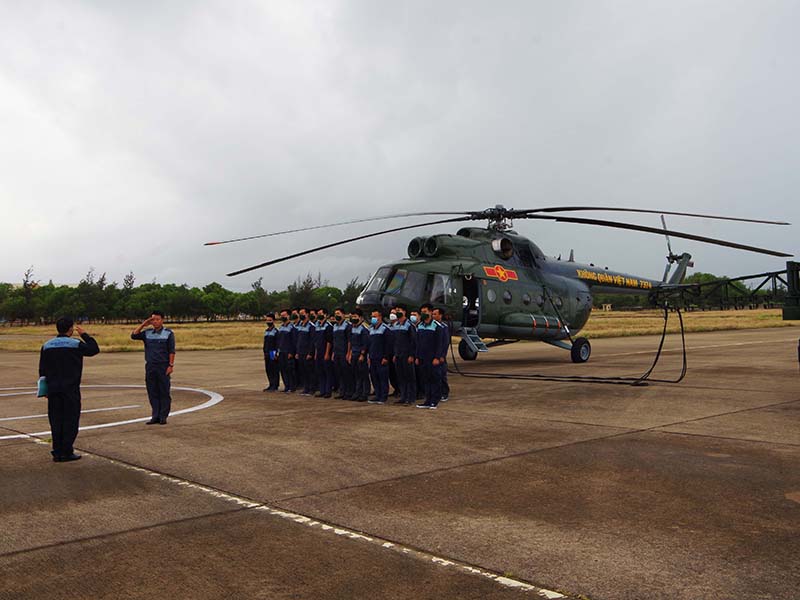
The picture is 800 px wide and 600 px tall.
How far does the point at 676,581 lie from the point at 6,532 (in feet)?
15.3

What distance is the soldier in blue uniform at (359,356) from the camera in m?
12.5

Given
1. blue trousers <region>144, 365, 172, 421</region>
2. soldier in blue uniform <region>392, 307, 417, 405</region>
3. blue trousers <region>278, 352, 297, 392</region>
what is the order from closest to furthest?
1. blue trousers <region>144, 365, 172, 421</region>
2. soldier in blue uniform <region>392, 307, 417, 405</region>
3. blue trousers <region>278, 352, 297, 392</region>

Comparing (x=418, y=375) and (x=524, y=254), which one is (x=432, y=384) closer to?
(x=418, y=375)

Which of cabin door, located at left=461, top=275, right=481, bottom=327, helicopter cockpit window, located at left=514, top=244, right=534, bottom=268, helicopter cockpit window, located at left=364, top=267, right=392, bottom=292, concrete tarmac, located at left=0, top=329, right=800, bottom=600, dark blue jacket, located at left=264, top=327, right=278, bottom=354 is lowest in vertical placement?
concrete tarmac, located at left=0, top=329, right=800, bottom=600

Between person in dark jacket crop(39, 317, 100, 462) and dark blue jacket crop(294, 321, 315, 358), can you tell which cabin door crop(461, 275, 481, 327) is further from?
person in dark jacket crop(39, 317, 100, 462)

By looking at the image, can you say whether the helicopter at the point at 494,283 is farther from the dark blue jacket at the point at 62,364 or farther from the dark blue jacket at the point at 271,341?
the dark blue jacket at the point at 62,364

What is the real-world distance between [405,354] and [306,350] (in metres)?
2.55

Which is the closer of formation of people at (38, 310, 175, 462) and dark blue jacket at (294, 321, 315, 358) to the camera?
formation of people at (38, 310, 175, 462)

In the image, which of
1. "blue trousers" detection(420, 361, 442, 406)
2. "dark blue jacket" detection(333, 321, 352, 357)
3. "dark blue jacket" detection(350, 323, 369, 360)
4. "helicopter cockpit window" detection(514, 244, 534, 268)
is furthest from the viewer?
"helicopter cockpit window" detection(514, 244, 534, 268)

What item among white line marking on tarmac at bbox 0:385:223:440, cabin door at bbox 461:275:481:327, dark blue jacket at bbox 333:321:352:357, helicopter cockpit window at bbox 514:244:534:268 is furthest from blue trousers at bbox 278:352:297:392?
helicopter cockpit window at bbox 514:244:534:268

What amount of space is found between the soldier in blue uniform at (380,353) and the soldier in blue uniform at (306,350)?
1719 millimetres

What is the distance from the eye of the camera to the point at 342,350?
42.6 ft

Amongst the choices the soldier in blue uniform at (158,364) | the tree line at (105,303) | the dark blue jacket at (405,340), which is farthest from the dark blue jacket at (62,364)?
the tree line at (105,303)

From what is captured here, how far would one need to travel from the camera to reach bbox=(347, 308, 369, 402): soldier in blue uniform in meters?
12.5
